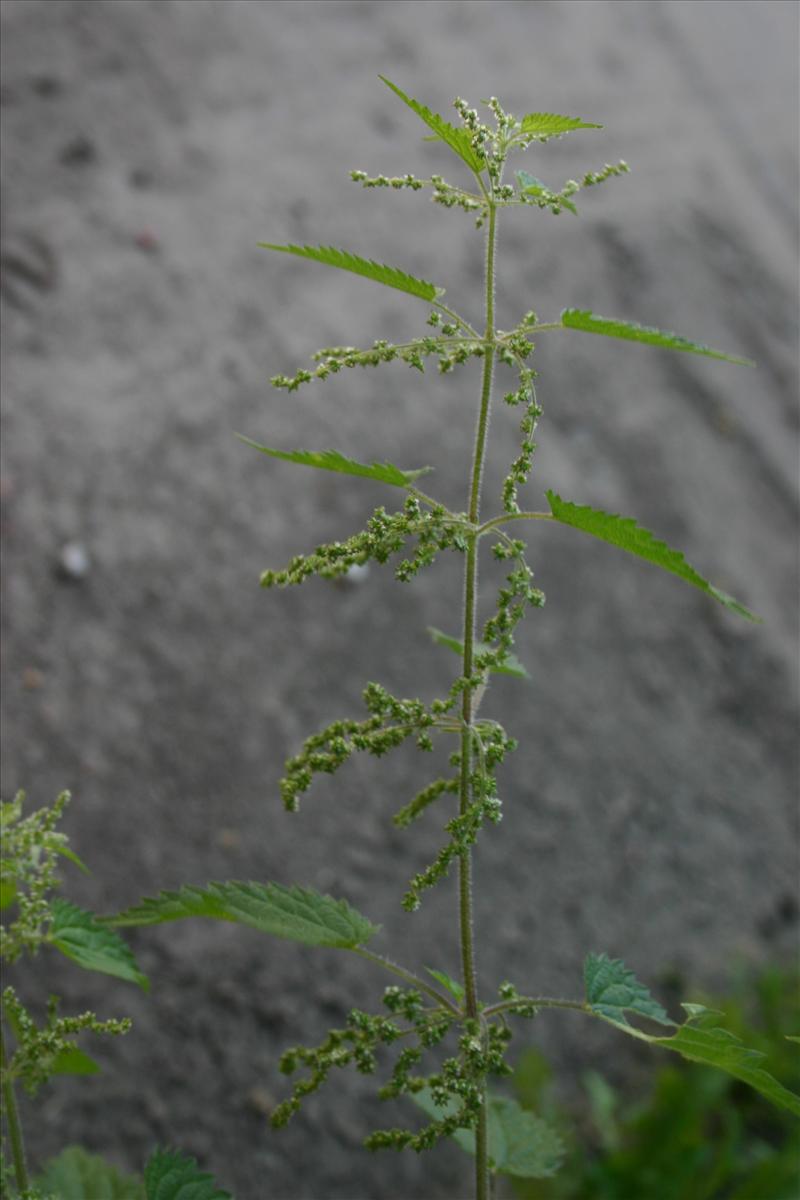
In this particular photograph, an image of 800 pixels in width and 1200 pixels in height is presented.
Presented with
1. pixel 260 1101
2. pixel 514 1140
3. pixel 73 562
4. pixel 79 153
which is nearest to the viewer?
pixel 514 1140

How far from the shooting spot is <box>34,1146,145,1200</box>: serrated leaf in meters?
1.30

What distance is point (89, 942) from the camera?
1.13 m

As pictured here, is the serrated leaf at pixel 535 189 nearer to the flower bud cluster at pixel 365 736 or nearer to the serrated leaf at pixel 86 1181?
the flower bud cluster at pixel 365 736

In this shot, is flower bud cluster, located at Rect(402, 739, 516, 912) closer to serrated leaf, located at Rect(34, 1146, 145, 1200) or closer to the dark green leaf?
the dark green leaf

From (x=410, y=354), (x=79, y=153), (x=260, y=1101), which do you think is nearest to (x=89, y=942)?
(x=410, y=354)

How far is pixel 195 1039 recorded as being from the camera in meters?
2.18

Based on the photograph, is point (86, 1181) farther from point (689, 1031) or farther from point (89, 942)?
point (689, 1031)

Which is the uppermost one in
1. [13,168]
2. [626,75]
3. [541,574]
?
[626,75]

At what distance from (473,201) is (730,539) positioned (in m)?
2.66

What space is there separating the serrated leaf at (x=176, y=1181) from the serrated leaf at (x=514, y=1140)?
235 mm

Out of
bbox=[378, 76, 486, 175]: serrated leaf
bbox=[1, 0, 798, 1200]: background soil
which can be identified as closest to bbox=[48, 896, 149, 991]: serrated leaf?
bbox=[378, 76, 486, 175]: serrated leaf

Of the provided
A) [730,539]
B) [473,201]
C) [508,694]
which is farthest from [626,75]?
[473,201]

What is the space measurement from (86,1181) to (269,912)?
499 mm

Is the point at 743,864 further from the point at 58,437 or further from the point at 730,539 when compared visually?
the point at 58,437
